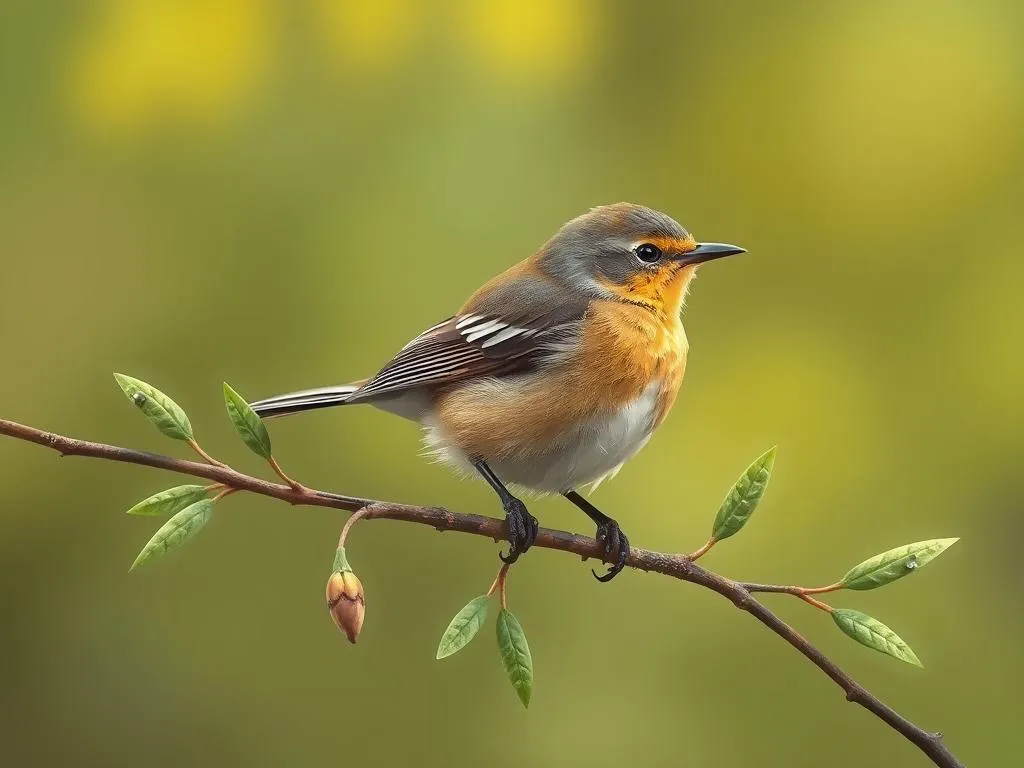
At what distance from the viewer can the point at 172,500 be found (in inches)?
53.1

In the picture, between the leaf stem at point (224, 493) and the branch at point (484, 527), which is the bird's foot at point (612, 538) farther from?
the leaf stem at point (224, 493)

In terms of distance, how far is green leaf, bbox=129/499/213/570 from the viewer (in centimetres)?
127

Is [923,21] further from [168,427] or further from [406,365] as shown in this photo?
[168,427]

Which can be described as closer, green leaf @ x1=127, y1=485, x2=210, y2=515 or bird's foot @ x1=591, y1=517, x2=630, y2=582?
green leaf @ x1=127, y1=485, x2=210, y2=515

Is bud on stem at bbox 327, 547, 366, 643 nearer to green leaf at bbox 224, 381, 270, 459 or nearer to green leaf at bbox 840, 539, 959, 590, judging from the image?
green leaf at bbox 224, 381, 270, 459

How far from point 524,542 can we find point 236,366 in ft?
6.62

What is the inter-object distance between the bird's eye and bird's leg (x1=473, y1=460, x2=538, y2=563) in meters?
0.58

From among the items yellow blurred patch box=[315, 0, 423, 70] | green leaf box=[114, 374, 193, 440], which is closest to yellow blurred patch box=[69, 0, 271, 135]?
yellow blurred patch box=[315, 0, 423, 70]

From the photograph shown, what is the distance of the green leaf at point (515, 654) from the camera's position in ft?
4.60

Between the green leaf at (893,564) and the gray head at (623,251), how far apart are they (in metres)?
1.07

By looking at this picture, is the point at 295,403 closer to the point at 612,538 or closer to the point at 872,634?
the point at 612,538

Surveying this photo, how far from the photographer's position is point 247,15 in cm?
389

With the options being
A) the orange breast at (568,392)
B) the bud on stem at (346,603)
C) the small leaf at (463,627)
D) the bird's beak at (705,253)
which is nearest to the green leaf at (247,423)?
the bud on stem at (346,603)

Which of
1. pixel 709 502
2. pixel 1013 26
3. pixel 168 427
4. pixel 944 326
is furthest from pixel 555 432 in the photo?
pixel 1013 26
